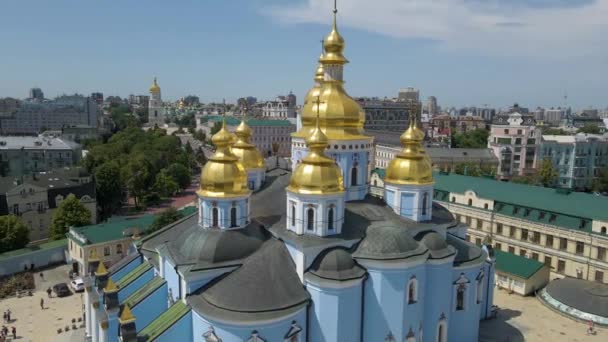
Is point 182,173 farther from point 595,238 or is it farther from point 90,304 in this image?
point 595,238

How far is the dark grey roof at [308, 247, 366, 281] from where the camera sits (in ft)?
51.0

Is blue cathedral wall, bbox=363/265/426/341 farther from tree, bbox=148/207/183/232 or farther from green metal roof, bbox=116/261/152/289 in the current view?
tree, bbox=148/207/183/232

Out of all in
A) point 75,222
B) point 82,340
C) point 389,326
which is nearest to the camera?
point 389,326

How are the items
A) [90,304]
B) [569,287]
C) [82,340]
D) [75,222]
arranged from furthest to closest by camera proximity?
[75,222]
[569,287]
[82,340]
[90,304]

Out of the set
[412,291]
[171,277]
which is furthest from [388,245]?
[171,277]

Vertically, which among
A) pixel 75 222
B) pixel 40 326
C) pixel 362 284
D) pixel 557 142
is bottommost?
pixel 40 326

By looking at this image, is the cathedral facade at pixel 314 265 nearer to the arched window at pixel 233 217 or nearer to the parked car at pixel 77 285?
the arched window at pixel 233 217

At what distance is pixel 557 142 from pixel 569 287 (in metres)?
37.5

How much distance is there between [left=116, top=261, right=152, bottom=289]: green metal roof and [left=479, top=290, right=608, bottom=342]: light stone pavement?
50.9 feet

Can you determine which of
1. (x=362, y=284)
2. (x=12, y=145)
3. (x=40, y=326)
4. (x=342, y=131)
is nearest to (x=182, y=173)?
(x=12, y=145)

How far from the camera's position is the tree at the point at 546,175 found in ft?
167

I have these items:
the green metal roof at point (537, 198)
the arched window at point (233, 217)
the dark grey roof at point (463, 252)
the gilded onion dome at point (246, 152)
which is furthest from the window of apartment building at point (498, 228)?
the arched window at point (233, 217)

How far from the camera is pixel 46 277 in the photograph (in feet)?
92.6

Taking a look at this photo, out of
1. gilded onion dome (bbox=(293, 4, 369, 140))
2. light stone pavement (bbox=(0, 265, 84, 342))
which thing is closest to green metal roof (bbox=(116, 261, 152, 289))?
light stone pavement (bbox=(0, 265, 84, 342))
